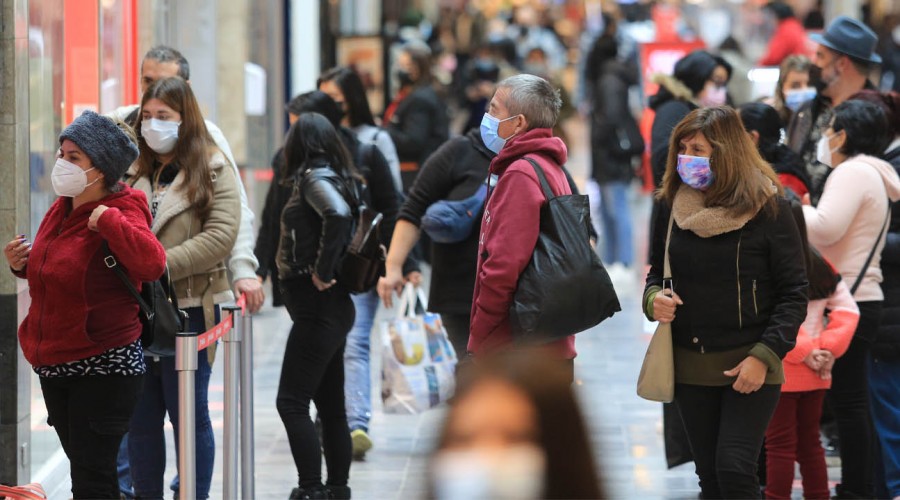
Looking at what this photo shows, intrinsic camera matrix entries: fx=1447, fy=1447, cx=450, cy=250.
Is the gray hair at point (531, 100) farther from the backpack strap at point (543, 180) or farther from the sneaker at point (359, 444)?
the sneaker at point (359, 444)

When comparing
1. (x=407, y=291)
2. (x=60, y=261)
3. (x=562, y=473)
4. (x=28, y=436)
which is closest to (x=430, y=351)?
(x=407, y=291)

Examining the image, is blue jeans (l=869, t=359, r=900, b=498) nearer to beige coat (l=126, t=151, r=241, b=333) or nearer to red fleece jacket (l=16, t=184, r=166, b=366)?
beige coat (l=126, t=151, r=241, b=333)

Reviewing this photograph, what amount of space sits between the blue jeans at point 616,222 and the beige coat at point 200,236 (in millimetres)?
8300

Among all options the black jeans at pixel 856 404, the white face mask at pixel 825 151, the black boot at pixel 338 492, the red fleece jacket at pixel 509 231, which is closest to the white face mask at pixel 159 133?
the red fleece jacket at pixel 509 231

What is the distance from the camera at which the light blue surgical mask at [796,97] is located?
27.3 ft

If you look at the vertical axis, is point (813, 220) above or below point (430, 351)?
above

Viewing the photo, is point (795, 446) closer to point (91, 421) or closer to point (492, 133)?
point (492, 133)

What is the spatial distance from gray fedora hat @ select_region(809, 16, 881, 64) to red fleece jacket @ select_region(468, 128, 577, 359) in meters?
2.71

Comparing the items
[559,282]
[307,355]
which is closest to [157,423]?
[307,355]

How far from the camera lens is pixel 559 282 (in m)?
5.25

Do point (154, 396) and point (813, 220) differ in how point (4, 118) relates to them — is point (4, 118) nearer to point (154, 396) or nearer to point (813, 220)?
point (154, 396)

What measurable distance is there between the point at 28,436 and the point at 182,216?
1.31 metres

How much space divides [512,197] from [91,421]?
5.69 feet

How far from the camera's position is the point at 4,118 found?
6.26 m
